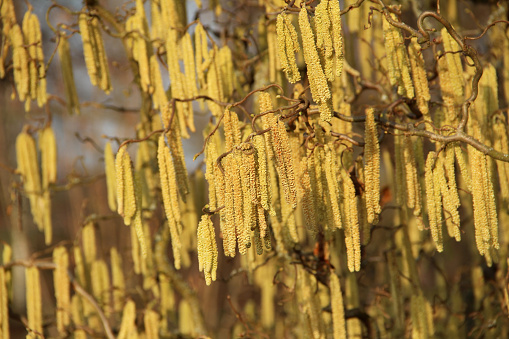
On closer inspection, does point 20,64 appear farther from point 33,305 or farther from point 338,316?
point 338,316

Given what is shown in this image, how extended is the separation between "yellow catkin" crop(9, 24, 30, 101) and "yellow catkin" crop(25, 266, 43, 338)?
755 millimetres

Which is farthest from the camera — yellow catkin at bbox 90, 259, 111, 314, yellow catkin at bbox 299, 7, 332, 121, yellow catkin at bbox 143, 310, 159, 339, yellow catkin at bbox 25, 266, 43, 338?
yellow catkin at bbox 90, 259, 111, 314

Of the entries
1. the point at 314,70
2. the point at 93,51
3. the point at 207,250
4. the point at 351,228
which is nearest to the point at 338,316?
the point at 351,228

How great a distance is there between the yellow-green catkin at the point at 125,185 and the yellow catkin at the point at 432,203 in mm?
905

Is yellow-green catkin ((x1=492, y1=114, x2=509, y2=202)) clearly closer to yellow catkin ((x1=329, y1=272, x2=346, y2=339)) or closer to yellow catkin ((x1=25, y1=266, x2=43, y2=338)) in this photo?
yellow catkin ((x1=329, y1=272, x2=346, y2=339))

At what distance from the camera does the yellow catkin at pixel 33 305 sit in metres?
2.33

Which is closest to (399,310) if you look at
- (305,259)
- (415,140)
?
(305,259)

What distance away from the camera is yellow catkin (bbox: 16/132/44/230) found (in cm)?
257

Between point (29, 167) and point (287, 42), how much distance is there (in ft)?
5.24

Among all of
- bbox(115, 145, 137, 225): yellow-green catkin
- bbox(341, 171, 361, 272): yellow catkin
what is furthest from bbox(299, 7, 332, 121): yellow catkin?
bbox(115, 145, 137, 225): yellow-green catkin

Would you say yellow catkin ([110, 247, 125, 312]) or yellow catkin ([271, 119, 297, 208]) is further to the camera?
yellow catkin ([110, 247, 125, 312])

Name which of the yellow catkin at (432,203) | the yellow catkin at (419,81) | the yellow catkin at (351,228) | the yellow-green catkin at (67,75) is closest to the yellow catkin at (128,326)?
the yellow-green catkin at (67,75)

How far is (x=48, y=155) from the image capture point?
2.59 m

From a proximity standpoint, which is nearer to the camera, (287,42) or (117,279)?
(287,42)
